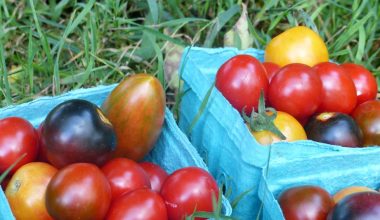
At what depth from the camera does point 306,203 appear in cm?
148

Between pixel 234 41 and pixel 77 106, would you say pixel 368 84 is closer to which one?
pixel 234 41

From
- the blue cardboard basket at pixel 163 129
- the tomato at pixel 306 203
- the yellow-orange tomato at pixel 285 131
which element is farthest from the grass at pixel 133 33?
the tomato at pixel 306 203

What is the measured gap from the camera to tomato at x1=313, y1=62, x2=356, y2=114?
1.74 metres

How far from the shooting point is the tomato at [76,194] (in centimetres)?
135

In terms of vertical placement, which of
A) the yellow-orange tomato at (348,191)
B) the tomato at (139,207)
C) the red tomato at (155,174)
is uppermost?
the tomato at (139,207)

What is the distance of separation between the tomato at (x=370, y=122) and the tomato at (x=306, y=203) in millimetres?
247

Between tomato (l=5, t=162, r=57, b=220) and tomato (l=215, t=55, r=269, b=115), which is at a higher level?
tomato (l=215, t=55, r=269, b=115)

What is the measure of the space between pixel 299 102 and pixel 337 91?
0.12 meters

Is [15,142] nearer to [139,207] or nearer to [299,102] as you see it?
[139,207]

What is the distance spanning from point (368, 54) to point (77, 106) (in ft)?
4.35

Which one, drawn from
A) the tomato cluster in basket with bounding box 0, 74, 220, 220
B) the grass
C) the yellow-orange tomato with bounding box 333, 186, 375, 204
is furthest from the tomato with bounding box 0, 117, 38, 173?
the yellow-orange tomato with bounding box 333, 186, 375, 204

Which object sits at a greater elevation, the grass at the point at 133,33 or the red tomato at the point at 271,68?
the red tomato at the point at 271,68

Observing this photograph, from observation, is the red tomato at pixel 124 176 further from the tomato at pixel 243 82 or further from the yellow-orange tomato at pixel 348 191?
the yellow-orange tomato at pixel 348 191

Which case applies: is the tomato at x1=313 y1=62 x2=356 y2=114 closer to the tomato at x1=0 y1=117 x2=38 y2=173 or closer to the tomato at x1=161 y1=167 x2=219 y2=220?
the tomato at x1=161 y1=167 x2=219 y2=220
